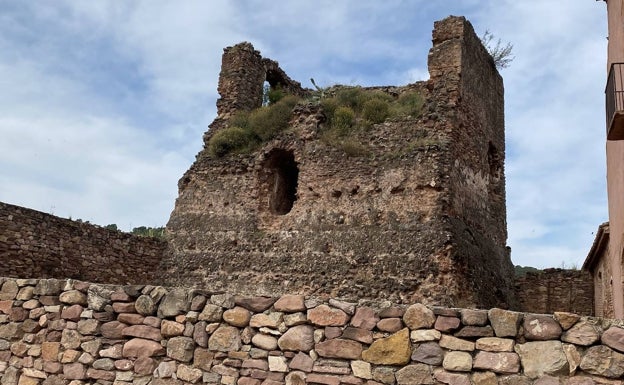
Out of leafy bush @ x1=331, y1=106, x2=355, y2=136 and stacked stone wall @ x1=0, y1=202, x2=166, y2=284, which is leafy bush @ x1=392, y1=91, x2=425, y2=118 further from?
stacked stone wall @ x1=0, y1=202, x2=166, y2=284

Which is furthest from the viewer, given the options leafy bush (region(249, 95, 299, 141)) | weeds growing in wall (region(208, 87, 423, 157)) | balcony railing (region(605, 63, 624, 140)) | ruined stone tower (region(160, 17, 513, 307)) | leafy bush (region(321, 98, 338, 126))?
leafy bush (region(249, 95, 299, 141))

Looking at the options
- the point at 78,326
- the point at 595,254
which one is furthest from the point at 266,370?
the point at 595,254

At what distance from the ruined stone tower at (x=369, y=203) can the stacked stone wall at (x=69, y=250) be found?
0.68m

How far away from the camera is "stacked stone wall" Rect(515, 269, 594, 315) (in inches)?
643

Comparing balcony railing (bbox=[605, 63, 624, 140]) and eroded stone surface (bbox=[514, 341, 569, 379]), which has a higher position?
balcony railing (bbox=[605, 63, 624, 140])

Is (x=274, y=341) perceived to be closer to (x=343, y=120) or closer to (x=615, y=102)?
(x=615, y=102)

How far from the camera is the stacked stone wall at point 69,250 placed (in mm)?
11367

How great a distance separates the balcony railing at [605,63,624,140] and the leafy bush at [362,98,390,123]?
5.20m

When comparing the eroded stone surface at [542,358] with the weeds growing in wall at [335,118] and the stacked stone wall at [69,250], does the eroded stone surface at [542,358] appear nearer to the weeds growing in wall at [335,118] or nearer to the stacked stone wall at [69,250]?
the weeds growing in wall at [335,118]

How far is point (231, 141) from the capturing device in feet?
47.6

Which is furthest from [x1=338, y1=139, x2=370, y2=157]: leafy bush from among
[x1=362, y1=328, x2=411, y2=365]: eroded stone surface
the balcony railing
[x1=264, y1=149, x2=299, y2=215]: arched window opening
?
[x1=362, y1=328, x2=411, y2=365]: eroded stone surface

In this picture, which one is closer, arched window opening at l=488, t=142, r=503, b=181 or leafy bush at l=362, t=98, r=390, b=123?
leafy bush at l=362, t=98, r=390, b=123

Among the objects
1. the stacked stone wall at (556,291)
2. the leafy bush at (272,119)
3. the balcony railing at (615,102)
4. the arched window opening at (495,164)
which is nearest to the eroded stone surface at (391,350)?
the balcony railing at (615,102)

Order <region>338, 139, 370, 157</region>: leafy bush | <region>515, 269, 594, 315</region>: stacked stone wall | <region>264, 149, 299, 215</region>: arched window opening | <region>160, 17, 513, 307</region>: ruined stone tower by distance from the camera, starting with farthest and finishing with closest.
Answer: <region>515, 269, 594, 315</region>: stacked stone wall, <region>264, 149, 299, 215</region>: arched window opening, <region>338, 139, 370, 157</region>: leafy bush, <region>160, 17, 513, 307</region>: ruined stone tower
